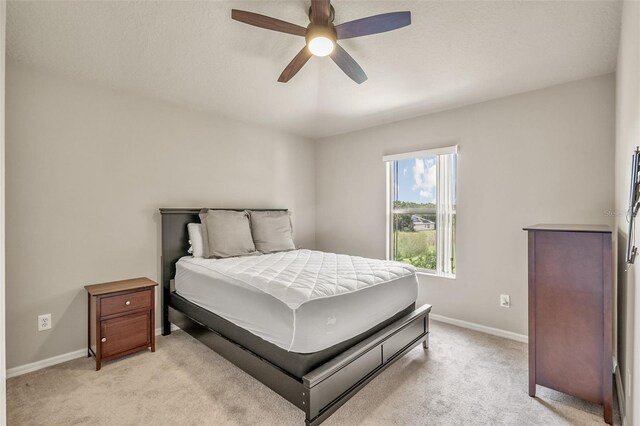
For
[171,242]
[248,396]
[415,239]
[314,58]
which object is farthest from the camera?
[415,239]

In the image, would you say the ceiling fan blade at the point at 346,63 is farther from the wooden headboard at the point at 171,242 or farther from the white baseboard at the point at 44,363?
the white baseboard at the point at 44,363

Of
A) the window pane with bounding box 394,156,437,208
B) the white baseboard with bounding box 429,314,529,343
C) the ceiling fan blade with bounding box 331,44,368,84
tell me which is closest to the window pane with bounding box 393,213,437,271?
the window pane with bounding box 394,156,437,208

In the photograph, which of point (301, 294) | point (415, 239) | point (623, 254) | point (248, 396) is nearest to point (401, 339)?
point (301, 294)

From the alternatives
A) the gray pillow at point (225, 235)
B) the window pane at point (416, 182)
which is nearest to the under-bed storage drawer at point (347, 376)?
the gray pillow at point (225, 235)

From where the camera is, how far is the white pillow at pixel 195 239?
3168 mm

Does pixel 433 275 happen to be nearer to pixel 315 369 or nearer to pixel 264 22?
pixel 315 369

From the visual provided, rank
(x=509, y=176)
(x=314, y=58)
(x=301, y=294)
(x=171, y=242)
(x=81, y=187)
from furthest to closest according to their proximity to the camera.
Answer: (x=171, y=242), (x=509, y=176), (x=81, y=187), (x=314, y=58), (x=301, y=294)

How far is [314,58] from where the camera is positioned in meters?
2.46

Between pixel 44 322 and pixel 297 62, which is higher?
pixel 297 62

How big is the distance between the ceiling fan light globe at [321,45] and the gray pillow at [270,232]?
2.15 meters

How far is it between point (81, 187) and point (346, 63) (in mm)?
2468

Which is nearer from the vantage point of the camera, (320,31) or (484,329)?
(320,31)

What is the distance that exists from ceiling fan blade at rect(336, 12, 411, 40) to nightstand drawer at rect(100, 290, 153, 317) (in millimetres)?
2555

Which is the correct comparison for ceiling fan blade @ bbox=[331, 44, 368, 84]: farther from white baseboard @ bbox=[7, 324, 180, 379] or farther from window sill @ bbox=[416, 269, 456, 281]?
white baseboard @ bbox=[7, 324, 180, 379]
